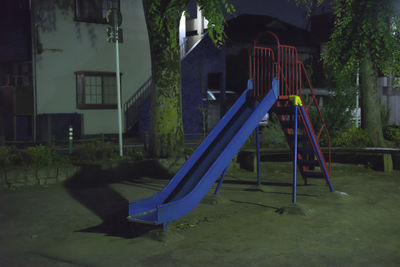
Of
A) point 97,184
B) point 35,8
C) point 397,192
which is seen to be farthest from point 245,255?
point 35,8

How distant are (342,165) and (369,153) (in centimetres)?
85

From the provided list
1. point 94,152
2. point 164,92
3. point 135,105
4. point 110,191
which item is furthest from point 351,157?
point 135,105

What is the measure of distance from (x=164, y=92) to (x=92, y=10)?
45.5 ft

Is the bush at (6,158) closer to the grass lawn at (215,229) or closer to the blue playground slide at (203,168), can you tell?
the grass lawn at (215,229)

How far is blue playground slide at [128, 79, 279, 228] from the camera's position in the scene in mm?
6656

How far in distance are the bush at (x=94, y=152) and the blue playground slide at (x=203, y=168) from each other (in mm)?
5240

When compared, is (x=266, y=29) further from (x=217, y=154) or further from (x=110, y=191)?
(x=217, y=154)

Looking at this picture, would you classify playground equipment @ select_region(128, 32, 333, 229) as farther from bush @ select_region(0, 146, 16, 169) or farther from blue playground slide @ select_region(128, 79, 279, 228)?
bush @ select_region(0, 146, 16, 169)

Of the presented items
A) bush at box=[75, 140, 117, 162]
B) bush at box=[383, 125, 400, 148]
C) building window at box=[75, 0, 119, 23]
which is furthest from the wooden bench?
building window at box=[75, 0, 119, 23]

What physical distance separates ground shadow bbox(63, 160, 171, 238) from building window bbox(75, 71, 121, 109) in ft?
43.4

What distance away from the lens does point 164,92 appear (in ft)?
42.1

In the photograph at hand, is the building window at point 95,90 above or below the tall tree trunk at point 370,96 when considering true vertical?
above

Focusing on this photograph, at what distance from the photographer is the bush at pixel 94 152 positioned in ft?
42.1

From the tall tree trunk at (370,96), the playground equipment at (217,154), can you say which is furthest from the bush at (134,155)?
the tall tree trunk at (370,96)
